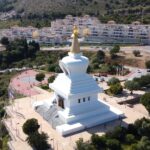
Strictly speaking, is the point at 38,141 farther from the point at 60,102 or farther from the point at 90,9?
the point at 90,9

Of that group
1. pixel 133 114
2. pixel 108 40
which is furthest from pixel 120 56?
pixel 133 114

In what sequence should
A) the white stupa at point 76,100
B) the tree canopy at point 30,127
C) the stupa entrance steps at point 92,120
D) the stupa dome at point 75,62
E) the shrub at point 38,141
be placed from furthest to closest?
the stupa dome at point 75,62 < the white stupa at point 76,100 < the stupa entrance steps at point 92,120 < the tree canopy at point 30,127 < the shrub at point 38,141

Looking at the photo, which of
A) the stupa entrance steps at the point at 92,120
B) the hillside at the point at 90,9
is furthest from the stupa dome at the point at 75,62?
the hillside at the point at 90,9

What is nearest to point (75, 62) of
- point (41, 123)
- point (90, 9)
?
point (41, 123)

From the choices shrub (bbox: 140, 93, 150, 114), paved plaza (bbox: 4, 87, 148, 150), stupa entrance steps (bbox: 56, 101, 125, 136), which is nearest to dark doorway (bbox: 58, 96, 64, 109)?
paved plaza (bbox: 4, 87, 148, 150)

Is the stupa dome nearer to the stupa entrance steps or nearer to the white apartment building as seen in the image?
the stupa entrance steps

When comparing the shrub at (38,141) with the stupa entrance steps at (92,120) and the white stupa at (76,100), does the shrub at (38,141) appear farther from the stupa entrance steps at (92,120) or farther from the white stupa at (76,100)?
the white stupa at (76,100)

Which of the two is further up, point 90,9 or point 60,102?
point 90,9
